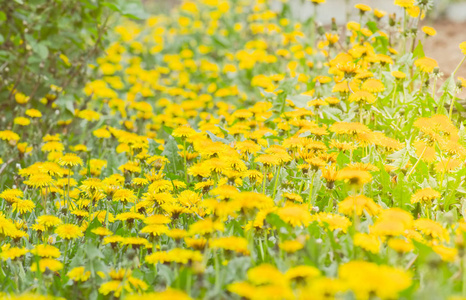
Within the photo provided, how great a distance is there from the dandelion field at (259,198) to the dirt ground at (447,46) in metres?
1.18

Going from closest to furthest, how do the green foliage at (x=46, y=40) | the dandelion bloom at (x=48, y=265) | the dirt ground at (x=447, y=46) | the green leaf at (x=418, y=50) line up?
the dandelion bloom at (x=48, y=265)
the green leaf at (x=418, y=50)
the green foliage at (x=46, y=40)
the dirt ground at (x=447, y=46)

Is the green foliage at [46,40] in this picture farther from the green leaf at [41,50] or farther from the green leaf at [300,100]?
the green leaf at [300,100]

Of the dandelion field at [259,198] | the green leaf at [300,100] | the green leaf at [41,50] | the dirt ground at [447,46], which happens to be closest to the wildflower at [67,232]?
the dandelion field at [259,198]

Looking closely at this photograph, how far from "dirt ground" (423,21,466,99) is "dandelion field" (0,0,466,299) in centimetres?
118

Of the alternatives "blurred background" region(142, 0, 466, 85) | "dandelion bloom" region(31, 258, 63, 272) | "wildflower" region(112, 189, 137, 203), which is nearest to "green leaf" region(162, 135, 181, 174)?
"wildflower" region(112, 189, 137, 203)

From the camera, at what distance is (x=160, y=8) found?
10.4 m

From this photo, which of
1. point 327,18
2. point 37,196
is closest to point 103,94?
point 37,196

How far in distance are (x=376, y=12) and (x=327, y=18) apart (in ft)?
18.1

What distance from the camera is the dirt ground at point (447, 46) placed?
15.1 ft

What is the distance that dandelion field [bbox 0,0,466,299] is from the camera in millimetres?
1453

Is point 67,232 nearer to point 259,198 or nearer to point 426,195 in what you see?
point 259,198

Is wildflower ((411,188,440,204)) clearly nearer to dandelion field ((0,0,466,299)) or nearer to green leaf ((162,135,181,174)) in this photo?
dandelion field ((0,0,466,299))

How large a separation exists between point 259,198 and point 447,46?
509 centimetres

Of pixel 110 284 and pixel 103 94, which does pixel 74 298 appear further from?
pixel 103 94
